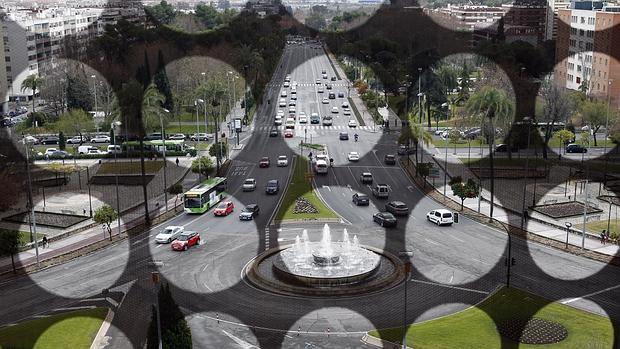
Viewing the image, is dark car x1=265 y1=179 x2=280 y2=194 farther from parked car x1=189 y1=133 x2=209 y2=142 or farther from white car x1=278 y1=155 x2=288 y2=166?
parked car x1=189 y1=133 x2=209 y2=142

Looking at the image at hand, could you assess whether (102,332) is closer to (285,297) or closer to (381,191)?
(285,297)

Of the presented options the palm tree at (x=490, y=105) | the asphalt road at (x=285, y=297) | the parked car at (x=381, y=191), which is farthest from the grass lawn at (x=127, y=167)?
the palm tree at (x=490, y=105)

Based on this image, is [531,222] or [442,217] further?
[531,222]

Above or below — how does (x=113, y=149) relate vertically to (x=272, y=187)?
above

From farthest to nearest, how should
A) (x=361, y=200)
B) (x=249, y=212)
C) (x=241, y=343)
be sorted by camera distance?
(x=361, y=200)
(x=249, y=212)
(x=241, y=343)

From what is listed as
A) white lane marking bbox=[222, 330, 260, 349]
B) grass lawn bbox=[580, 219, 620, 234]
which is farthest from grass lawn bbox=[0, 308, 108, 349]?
grass lawn bbox=[580, 219, 620, 234]

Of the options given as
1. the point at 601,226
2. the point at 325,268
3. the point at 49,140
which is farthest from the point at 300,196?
the point at 49,140
